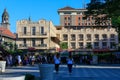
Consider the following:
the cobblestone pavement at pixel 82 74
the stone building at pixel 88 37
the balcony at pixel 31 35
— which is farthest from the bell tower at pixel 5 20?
the cobblestone pavement at pixel 82 74

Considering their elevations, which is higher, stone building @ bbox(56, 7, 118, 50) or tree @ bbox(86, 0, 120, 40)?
stone building @ bbox(56, 7, 118, 50)

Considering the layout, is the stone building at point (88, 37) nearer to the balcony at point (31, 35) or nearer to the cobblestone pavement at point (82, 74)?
the balcony at point (31, 35)

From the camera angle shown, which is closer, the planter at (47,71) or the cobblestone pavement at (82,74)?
the planter at (47,71)

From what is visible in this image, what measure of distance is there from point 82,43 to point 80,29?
4.66m

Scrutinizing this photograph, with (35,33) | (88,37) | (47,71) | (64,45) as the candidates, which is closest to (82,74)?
(47,71)

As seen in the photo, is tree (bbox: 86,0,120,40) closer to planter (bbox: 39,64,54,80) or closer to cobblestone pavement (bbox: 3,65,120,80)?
planter (bbox: 39,64,54,80)

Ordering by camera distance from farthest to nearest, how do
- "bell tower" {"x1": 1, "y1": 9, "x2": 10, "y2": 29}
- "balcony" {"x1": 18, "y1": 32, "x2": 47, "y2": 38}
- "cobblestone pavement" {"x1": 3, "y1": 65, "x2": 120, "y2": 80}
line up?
"bell tower" {"x1": 1, "y1": 9, "x2": 10, "y2": 29} → "balcony" {"x1": 18, "y1": 32, "x2": 47, "y2": 38} → "cobblestone pavement" {"x1": 3, "y1": 65, "x2": 120, "y2": 80}

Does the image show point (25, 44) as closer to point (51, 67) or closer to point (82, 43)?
point (82, 43)

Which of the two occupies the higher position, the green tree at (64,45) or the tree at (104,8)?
the green tree at (64,45)

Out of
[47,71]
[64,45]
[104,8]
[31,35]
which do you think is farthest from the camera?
[64,45]

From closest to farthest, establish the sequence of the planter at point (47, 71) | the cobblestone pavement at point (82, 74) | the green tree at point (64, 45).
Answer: the planter at point (47, 71) < the cobblestone pavement at point (82, 74) < the green tree at point (64, 45)

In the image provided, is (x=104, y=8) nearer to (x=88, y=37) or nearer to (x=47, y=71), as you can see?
(x=47, y=71)

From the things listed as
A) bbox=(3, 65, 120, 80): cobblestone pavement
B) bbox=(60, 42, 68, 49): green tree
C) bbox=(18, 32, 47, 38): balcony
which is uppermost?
bbox=(18, 32, 47, 38): balcony

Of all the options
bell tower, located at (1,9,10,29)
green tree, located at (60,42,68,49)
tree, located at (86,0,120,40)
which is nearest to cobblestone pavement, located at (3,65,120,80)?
tree, located at (86,0,120,40)
